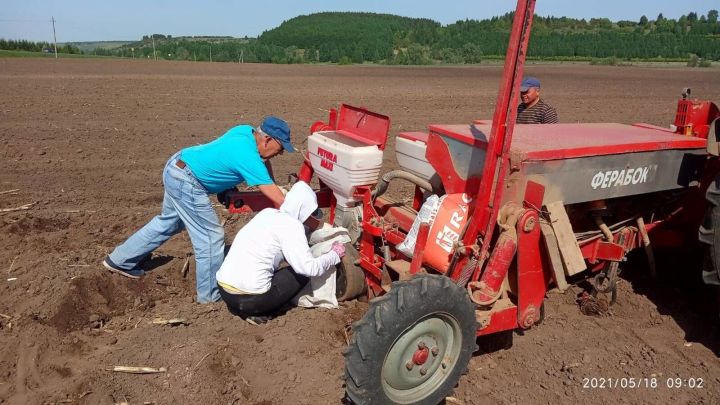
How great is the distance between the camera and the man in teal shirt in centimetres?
434

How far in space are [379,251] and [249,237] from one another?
931mm

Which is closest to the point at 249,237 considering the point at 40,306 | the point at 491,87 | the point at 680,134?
the point at 40,306

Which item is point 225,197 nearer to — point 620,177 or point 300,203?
point 300,203

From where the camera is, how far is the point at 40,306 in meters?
4.41

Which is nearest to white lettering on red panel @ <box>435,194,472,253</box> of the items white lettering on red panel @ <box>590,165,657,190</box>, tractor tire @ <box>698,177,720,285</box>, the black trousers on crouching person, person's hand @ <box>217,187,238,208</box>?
white lettering on red panel @ <box>590,165,657,190</box>

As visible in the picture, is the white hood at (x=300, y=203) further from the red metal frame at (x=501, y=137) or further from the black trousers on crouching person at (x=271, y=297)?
the red metal frame at (x=501, y=137)

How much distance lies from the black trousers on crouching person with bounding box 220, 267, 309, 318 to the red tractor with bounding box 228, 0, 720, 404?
35cm

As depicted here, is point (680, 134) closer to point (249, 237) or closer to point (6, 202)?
point (249, 237)

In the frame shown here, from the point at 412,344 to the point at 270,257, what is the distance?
1308mm

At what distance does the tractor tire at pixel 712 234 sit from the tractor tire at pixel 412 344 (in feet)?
5.50

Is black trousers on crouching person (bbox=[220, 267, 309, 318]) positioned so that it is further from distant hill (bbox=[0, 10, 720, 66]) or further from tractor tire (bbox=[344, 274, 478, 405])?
distant hill (bbox=[0, 10, 720, 66])

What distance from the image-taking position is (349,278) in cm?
430

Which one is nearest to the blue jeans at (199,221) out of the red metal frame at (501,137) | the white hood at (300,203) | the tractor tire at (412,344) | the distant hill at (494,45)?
the white hood at (300,203)
